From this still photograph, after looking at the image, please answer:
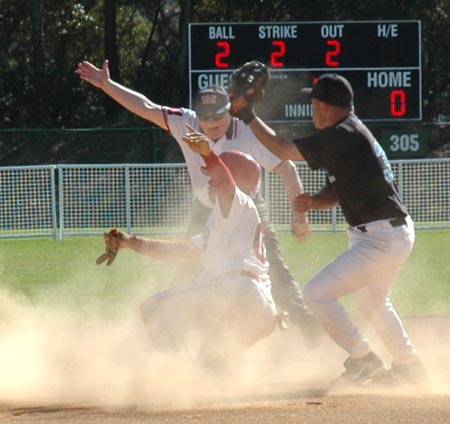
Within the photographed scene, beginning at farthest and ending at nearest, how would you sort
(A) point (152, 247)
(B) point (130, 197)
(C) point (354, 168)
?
(B) point (130, 197)
(C) point (354, 168)
(A) point (152, 247)

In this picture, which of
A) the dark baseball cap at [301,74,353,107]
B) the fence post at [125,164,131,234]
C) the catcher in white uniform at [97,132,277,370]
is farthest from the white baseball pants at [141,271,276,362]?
the fence post at [125,164,131,234]

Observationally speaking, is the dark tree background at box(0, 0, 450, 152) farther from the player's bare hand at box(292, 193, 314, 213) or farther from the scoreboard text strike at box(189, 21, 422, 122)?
the player's bare hand at box(292, 193, 314, 213)

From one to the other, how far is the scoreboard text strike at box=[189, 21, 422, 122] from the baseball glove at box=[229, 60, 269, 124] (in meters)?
13.4

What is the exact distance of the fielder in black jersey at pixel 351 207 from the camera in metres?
7.38

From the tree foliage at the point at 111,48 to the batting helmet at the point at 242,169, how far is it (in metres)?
27.6

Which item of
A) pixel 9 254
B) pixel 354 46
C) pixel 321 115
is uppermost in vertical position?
pixel 354 46

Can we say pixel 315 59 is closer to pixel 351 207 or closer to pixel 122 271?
pixel 122 271

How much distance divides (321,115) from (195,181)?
1.34 metres

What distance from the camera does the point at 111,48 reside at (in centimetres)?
3775

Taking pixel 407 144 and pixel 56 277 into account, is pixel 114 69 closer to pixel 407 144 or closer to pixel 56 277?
pixel 407 144

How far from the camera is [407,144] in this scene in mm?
23641

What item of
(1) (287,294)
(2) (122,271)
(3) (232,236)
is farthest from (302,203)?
(2) (122,271)

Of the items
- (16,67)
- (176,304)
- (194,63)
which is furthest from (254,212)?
(16,67)

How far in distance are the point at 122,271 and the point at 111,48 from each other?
75.2ft
